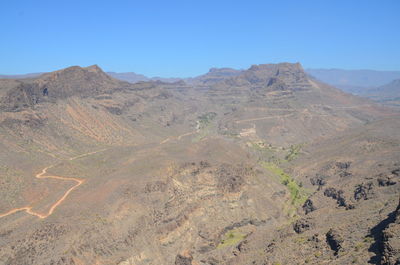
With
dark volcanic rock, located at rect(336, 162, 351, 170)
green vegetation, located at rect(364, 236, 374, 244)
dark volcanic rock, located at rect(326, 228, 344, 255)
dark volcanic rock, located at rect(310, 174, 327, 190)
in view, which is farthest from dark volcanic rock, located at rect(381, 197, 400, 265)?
dark volcanic rock, located at rect(336, 162, 351, 170)

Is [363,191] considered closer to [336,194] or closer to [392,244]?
[336,194]

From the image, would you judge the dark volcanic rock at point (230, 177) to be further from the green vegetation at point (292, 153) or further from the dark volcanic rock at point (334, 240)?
the green vegetation at point (292, 153)

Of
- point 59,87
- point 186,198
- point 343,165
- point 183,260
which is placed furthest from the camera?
point 59,87

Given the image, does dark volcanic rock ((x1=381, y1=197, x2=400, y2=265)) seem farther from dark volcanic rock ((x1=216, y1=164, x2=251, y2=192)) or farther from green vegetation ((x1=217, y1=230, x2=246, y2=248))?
dark volcanic rock ((x1=216, y1=164, x2=251, y2=192))

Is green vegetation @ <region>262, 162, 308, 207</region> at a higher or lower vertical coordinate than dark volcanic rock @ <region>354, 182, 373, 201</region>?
lower

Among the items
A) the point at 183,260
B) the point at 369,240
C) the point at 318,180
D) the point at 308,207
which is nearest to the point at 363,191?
the point at 308,207

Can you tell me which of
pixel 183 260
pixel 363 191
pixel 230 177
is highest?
pixel 230 177
